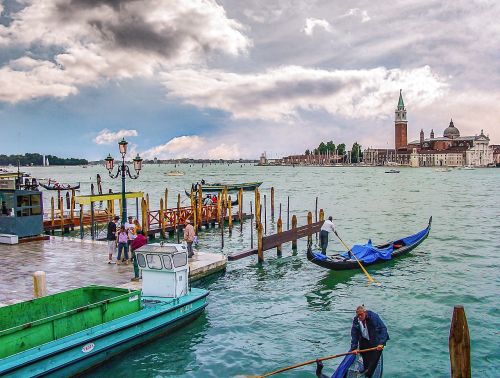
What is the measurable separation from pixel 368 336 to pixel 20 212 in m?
15.5

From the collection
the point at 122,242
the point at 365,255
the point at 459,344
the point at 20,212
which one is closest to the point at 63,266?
the point at 122,242

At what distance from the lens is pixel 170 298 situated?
12172 millimetres

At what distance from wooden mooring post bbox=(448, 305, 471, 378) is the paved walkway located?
28.5 feet

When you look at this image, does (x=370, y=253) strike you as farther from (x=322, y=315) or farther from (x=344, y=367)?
(x=344, y=367)

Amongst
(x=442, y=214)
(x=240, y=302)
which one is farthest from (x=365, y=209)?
(x=240, y=302)

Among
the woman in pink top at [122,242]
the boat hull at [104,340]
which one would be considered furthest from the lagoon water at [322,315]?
the woman in pink top at [122,242]

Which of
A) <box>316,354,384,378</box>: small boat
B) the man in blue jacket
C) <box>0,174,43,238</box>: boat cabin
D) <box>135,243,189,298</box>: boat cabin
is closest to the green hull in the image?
<box>135,243,189,298</box>: boat cabin

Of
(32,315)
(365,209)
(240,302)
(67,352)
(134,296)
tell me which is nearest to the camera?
(67,352)

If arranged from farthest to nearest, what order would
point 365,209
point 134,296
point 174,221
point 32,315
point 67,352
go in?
point 365,209 → point 174,221 → point 134,296 → point 32,315 → point 67,352

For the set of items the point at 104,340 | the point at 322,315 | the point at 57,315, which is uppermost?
the point at 57,315

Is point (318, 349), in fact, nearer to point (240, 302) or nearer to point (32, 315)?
point (240, 302)

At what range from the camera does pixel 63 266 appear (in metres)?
15.4

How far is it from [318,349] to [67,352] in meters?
5.52

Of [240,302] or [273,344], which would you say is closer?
[273,344]
